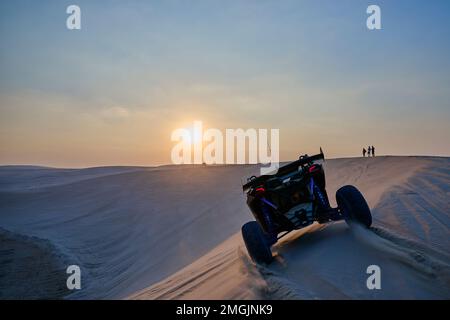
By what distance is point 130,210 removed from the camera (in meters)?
23.0

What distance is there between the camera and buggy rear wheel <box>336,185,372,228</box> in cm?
717

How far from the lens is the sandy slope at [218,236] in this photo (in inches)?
226

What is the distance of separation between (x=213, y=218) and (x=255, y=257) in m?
12.6

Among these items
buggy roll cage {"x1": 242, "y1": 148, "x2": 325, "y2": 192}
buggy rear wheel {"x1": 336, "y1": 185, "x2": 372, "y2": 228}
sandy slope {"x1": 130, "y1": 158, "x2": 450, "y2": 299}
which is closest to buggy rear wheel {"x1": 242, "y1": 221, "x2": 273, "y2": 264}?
sandy slope {"x1": 130, "y1": 158, "x2": 450, "y2": 299}

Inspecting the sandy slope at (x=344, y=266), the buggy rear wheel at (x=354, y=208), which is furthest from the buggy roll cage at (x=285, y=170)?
the sandy slope at (x=344, y=266)

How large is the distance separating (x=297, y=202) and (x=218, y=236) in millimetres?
9203

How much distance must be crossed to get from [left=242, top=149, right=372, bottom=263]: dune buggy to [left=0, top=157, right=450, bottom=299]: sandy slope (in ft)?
1.14

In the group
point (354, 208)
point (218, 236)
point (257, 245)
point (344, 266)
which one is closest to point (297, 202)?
point (354, 208)

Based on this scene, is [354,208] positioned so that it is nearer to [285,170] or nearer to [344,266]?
[285,170]

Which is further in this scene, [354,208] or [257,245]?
[354,208]

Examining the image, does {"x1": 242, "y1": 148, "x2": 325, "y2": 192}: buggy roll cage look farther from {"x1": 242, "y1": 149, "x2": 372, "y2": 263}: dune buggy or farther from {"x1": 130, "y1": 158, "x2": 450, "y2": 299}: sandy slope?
{"x1": 130, "y1": 158, "x2": 450, "y2": 299}: sandy slope

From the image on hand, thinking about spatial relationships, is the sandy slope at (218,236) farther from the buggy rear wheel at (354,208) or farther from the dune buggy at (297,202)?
the dune buggy at (297,202)

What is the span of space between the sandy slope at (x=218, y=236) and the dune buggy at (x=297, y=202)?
35cm

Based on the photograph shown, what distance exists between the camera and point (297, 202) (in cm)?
728
